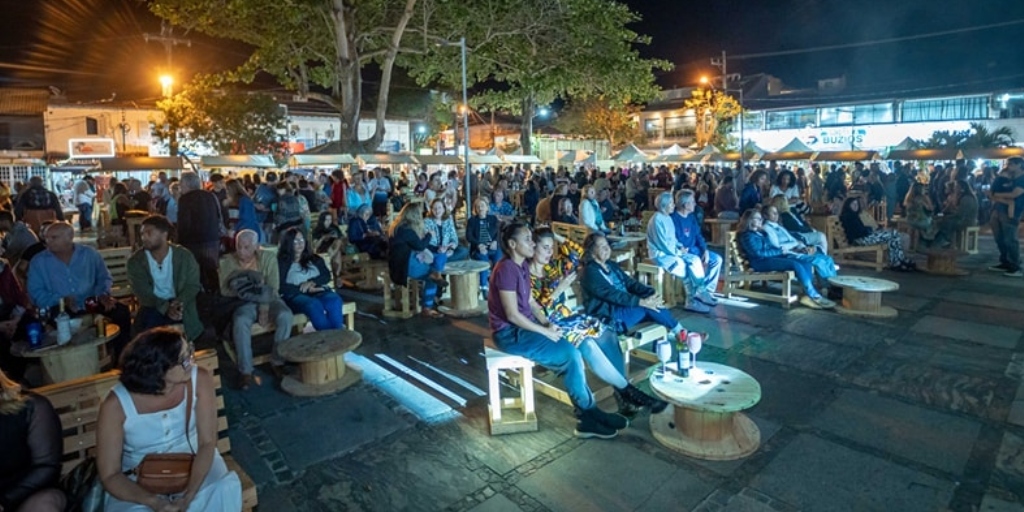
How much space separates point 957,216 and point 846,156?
1267 cm

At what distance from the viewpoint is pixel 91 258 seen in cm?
510

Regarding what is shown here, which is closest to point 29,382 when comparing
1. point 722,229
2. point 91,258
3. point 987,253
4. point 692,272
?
point 91,258

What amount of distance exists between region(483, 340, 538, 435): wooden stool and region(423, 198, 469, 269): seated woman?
11.5 ft

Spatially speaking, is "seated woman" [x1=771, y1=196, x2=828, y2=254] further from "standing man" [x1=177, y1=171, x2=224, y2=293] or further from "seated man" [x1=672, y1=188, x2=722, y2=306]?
"standing man" [x1=177, y1=171, x2=224, y2=293]

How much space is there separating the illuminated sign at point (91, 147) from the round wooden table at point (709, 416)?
110 feet

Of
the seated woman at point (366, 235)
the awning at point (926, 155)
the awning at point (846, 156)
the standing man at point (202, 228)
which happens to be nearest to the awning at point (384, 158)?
the seated woman at point (366, 235)

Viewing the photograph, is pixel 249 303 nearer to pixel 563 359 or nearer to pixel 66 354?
pixel 66 354

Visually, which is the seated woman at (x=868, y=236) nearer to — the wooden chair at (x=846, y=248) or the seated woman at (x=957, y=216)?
the wooden chair at (x=846, y=248)

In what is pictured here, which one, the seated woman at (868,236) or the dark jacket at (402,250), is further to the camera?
the seated woman at (868,236)

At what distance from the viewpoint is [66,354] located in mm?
4219

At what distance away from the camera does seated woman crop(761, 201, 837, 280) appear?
7.52 meters

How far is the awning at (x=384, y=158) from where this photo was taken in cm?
1650

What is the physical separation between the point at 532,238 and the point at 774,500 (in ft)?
7.39

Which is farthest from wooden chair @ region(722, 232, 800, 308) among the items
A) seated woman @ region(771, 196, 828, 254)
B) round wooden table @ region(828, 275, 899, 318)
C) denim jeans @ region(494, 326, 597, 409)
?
denim jeans @ region(494, 326, 597, 409)
